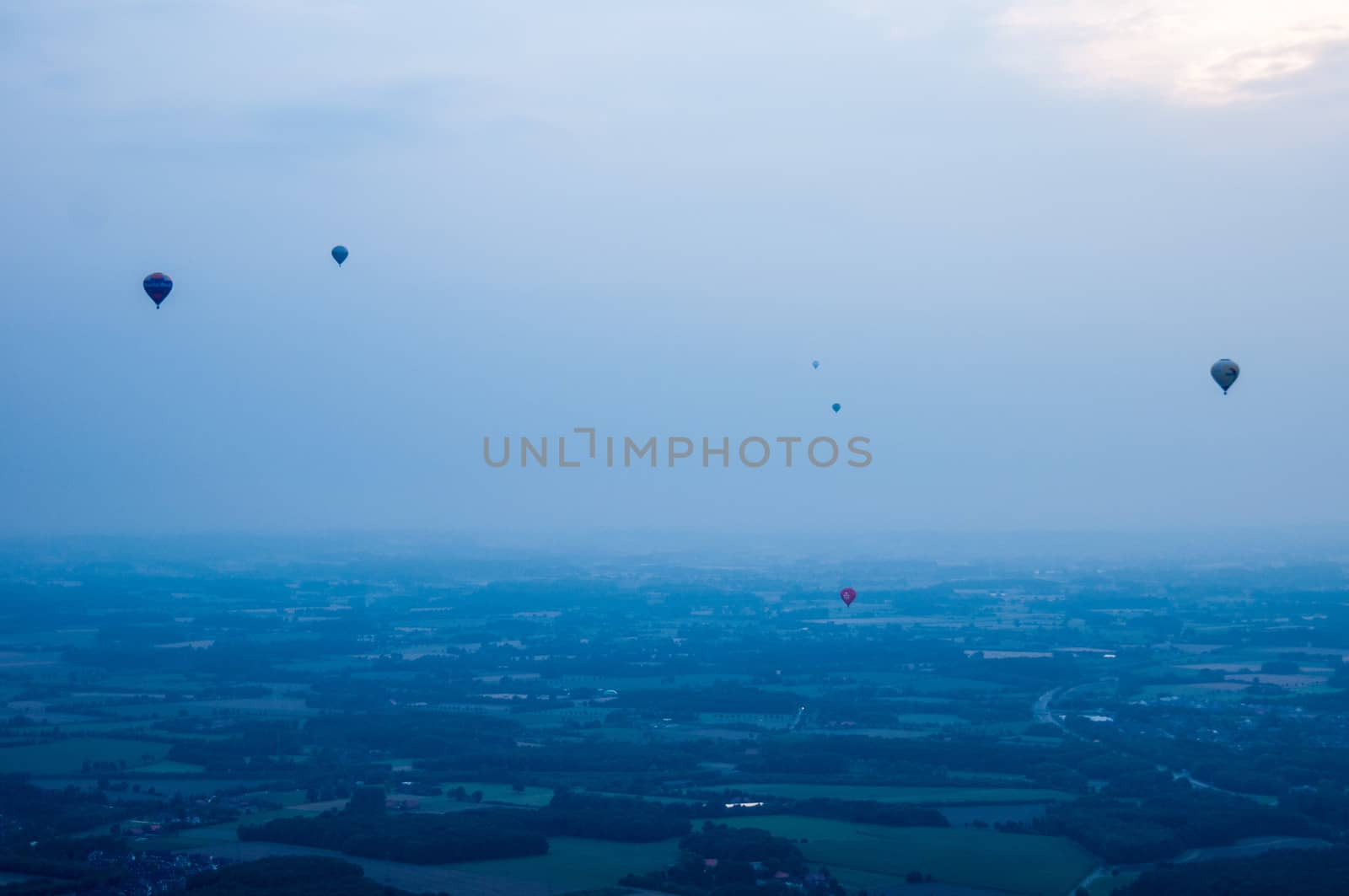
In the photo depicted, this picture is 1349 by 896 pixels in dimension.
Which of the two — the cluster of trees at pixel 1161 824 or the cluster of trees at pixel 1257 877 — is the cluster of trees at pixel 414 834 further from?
the cluster of trees at pixel 1257 877

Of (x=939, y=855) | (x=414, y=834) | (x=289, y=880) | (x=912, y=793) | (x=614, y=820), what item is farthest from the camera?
(x=912, y=793)

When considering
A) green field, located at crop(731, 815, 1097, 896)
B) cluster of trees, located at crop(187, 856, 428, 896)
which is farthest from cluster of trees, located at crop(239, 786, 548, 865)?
green field, located at crop(731, 815, 1097, 896)

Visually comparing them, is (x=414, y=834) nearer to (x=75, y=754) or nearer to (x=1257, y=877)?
(x=75, y=754)

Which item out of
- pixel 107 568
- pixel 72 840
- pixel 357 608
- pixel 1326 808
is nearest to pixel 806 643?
pixel 357 608

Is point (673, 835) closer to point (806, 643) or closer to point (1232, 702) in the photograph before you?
point (1232, 702)

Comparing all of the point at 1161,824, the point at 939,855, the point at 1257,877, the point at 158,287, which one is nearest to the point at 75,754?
the point at 158,287

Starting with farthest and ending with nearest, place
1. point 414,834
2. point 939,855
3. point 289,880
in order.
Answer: point 414,834 < point 939,855 < point 289,880
